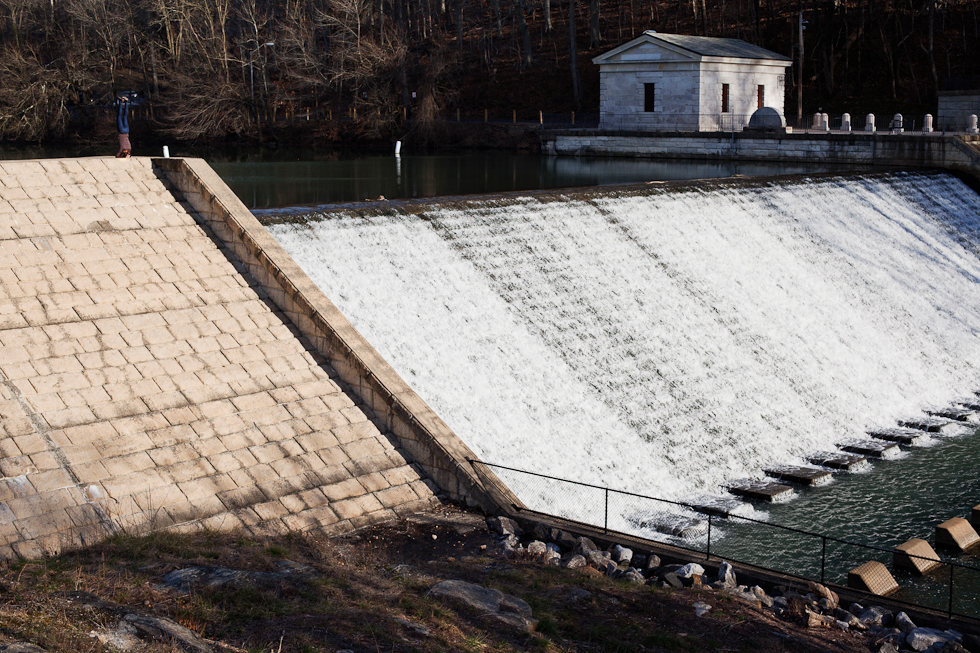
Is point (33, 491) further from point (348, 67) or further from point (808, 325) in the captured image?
point (348, 67)

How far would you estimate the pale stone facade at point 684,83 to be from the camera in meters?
46.6

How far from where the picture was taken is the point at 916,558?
12.1 metres

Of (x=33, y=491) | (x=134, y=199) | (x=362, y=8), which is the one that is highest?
(x=362, y=8)

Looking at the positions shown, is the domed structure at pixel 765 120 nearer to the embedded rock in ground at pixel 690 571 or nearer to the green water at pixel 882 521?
the green water at pixel 882 521

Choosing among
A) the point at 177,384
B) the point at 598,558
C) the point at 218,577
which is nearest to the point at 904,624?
the point at 598,558

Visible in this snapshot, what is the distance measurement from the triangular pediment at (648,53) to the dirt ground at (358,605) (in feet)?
131

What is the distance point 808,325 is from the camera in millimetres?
20359

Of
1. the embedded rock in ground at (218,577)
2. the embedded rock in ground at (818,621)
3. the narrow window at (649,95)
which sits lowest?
the embedded rock in ground at (818,621)

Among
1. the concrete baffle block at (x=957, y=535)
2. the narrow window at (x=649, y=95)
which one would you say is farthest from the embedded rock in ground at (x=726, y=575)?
the narrow window at (x=649, y=95)

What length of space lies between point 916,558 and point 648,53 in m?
39.2

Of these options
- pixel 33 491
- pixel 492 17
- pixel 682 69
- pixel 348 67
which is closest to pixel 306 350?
pixel 33 491

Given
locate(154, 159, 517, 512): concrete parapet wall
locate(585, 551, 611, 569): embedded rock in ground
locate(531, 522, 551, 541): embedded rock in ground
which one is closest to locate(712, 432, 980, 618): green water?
locate(585, 551, 611, 569): embedded rock in ground

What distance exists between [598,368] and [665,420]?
141 centimetres

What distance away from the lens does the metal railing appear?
463 inches
